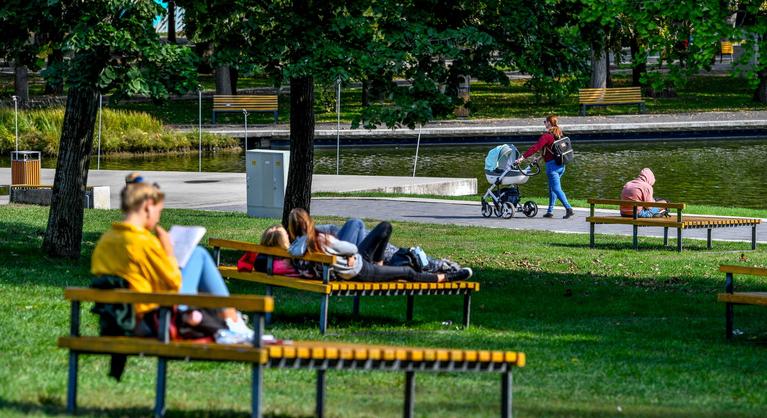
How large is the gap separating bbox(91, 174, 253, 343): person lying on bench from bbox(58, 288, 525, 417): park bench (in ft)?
0.65

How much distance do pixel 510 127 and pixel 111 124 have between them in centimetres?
1312

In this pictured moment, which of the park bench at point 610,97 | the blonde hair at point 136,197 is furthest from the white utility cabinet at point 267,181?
the park bench at point 610,97

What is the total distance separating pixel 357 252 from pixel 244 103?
39919mm

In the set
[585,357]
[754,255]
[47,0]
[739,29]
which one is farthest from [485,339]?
[754,255]

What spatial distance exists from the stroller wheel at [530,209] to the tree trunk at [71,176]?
977 centimetres

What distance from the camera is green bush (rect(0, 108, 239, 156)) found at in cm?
3966

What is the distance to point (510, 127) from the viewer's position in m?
45.4

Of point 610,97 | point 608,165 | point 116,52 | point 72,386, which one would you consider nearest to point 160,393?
point 72,386

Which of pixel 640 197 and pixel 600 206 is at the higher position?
pixel 640 197

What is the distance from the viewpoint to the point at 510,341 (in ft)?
34.4

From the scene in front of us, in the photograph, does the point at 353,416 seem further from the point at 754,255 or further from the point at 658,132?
the point at 658,132

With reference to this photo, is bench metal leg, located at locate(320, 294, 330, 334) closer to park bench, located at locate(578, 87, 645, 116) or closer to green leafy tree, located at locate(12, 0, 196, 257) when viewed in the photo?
green leafy tree, located at locate(12, 0, 196, 257)

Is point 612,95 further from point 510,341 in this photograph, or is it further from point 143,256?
point 143,256

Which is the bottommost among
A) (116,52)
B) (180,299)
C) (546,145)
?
(180,299)
